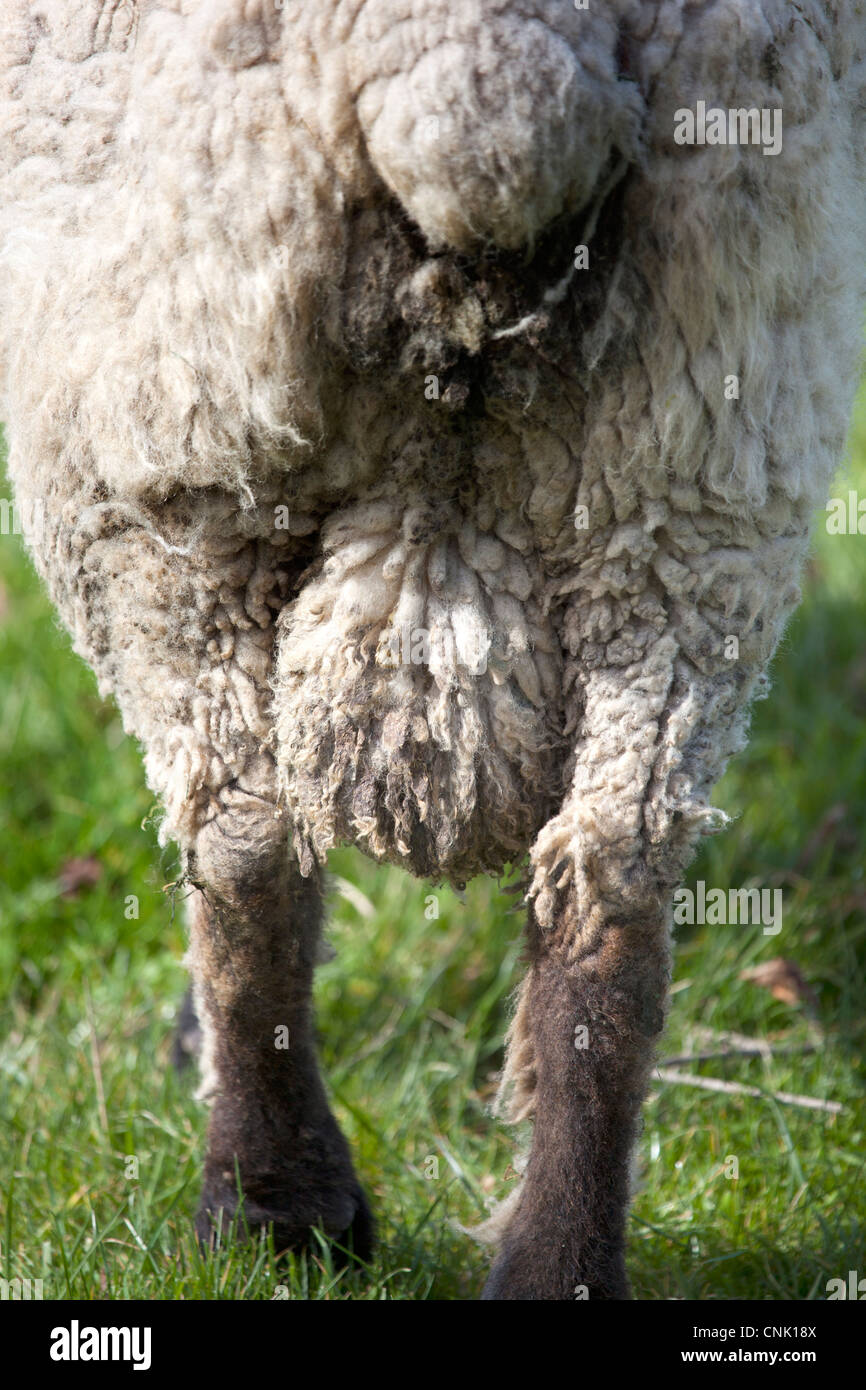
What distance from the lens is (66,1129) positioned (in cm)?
299

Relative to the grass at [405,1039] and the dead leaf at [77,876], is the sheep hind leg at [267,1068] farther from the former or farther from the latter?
the dead leaf at [77,876]

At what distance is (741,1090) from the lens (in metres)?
3.14

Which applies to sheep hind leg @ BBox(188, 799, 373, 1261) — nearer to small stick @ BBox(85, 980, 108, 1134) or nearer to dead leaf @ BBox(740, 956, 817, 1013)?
small stick @ BBox(85, 980, 108, 1134)

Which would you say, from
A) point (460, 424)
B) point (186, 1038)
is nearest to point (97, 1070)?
point (186, 1038)

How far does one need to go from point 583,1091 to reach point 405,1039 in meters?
1.39

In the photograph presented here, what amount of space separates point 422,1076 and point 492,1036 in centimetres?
37

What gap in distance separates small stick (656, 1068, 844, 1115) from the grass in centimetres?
2

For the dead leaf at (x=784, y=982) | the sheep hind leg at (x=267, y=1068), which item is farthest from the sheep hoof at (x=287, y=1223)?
the dead leaf at (x=784, y=982)

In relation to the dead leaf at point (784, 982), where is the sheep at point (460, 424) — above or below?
above

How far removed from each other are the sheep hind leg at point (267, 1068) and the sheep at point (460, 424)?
70mm

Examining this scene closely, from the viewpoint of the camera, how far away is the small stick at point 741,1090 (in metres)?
3.08

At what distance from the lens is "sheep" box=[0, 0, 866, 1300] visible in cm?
169

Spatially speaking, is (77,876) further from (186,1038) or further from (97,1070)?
(97,1070)

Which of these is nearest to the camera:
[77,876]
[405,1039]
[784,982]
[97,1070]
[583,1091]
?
[583,1091]
